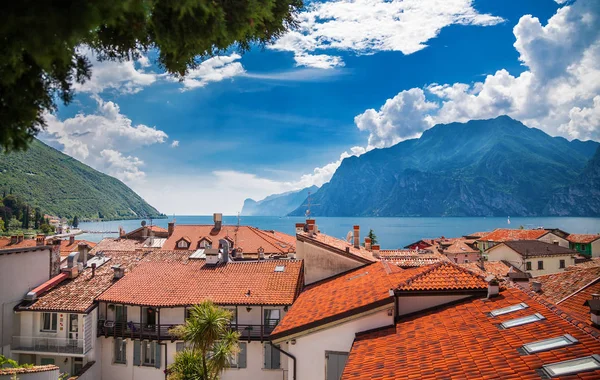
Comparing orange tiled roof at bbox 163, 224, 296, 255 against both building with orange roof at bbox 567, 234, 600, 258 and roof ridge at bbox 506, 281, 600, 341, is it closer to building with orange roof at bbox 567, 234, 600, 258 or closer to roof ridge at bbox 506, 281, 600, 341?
roof ridge at bbox 506, 281, 600, 341

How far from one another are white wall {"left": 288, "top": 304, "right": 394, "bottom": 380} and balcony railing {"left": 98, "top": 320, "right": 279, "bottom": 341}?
9.38 m

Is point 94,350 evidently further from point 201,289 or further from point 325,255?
point 325,255

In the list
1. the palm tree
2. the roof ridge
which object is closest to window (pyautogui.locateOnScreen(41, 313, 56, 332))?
the palm tree

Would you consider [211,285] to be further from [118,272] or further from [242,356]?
[118,272]

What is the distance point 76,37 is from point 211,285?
24.2 m

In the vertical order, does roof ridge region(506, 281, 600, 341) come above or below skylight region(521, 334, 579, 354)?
above

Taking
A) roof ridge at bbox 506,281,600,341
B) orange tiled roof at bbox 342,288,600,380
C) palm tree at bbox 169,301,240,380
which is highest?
roof ridge at bbox 506,281,600,341

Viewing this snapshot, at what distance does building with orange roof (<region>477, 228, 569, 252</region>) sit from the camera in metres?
83.3

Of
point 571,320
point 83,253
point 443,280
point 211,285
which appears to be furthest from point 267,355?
point 83,253

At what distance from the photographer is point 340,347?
570 inches

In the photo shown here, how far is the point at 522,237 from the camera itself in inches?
3359

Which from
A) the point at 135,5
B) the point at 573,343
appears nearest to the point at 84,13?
the point at 135,5

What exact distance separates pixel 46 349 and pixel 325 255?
1851 centimetres

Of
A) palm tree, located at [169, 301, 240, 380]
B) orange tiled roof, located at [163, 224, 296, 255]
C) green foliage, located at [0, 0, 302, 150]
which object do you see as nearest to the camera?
green foliage, located at [0, 0, 302, 150]
